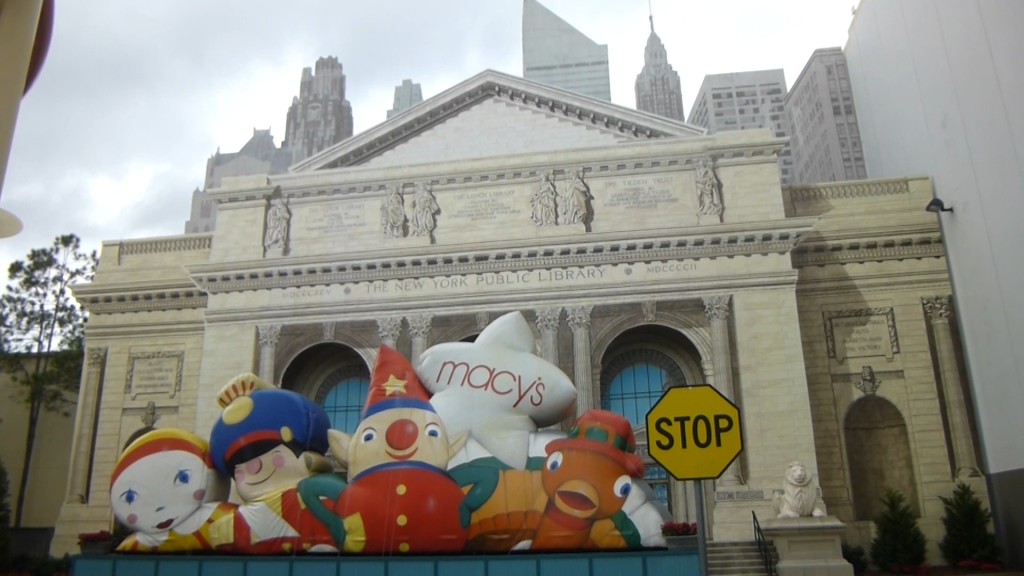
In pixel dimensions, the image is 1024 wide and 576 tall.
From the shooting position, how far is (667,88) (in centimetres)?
11262

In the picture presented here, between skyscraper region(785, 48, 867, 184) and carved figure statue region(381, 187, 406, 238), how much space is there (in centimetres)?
4643

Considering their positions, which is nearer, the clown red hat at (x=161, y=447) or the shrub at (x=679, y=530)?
the clown red hat at (x=161, y=447)

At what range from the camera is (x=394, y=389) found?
750 inches

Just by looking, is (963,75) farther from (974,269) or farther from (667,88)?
(667,88)

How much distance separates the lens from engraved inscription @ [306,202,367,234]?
33.0m

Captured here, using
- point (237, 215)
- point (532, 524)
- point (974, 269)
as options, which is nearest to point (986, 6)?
point (974, 269)

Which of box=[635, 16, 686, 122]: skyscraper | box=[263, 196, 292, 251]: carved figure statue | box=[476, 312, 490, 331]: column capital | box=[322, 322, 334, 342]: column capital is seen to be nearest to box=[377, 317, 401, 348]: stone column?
box=[322, 322, 334, 342]: column capital

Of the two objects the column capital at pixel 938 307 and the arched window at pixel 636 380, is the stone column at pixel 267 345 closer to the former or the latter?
the arched window at pixel 636 380

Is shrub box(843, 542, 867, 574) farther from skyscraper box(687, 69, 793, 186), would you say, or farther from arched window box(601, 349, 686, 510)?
skyscraper box(687, 69, 793, 186)

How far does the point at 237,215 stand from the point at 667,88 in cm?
8787

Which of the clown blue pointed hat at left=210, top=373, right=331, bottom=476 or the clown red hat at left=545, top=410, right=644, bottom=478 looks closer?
the clown red hat at left=545, top=410, right=644, bottom=478

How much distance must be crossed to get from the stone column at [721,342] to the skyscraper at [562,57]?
203 ft

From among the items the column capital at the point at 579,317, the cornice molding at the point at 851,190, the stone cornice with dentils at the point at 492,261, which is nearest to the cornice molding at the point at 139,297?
the stone cornice with dentils at the point at 492,261

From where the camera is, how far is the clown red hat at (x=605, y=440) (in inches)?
718
